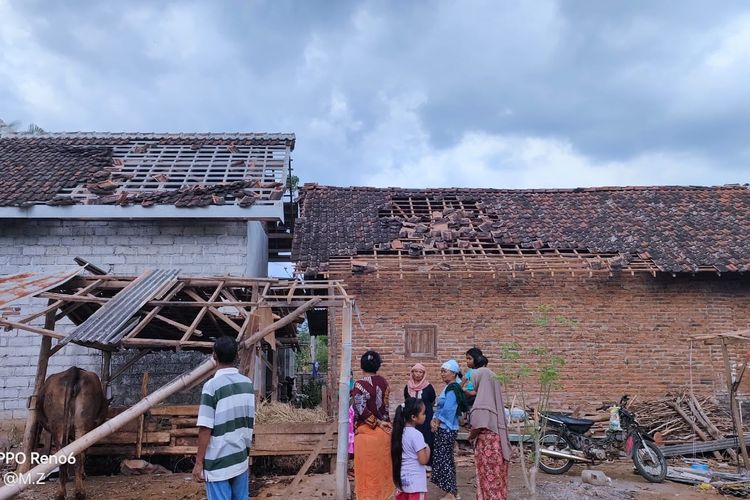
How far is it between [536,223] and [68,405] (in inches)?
390

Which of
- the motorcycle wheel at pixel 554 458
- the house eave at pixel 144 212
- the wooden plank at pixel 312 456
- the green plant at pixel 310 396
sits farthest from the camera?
the green plant at pixel 310 396

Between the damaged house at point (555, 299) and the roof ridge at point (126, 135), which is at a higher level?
the roof ridge at point (126, 135)

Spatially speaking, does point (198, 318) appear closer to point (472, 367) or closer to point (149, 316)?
point (149, 316)

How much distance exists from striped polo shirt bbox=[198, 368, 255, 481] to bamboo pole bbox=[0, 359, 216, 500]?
3.17ft

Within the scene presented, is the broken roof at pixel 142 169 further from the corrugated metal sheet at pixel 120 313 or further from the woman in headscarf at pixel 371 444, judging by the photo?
the woman in headscarf at pixel 371 444

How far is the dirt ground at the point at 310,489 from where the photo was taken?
6625mm

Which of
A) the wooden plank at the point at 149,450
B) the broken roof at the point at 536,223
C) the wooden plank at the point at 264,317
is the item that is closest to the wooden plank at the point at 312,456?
the wooden plank at the point at 149,450

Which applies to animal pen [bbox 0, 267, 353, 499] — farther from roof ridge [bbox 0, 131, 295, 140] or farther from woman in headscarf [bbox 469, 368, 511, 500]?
roof ridge [bbox 0, 131, 295, 140]

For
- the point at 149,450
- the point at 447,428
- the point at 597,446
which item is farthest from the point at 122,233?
the point at 597,446

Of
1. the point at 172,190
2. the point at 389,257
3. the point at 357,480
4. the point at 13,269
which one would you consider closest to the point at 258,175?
the point at 172,190

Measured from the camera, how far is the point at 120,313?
19.6ft

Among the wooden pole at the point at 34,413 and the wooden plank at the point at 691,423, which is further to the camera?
the wooden plank at the point at 691,423

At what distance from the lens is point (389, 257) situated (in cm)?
1100

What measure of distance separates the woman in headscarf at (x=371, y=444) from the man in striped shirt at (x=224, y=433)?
4.33 ft
